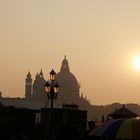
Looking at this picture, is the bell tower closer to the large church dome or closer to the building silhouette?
the building silhouette

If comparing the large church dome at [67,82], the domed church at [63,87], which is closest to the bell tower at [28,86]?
the domed church at [63,87]

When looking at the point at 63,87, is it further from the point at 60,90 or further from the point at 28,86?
the point at 28,86

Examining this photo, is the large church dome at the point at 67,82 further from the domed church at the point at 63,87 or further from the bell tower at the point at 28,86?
the bell tower at the point at 28,86

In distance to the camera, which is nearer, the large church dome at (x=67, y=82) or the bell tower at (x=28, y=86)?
the large church dome at (x=67, y=82)

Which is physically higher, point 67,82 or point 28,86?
point 67,82

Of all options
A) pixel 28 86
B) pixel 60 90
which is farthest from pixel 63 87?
pixel 28 86

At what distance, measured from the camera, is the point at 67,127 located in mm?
12852

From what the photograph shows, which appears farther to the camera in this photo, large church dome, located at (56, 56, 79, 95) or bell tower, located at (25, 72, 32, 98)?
bell tower, located at (25, 72, 32, 98)

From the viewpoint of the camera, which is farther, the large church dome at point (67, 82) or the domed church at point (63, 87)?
the large church dome at point (67, 82)

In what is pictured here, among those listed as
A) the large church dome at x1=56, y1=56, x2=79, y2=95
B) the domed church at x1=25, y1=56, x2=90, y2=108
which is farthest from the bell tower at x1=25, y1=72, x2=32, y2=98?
the large church dome at x1=56, y1=56, x2=79, y2=95

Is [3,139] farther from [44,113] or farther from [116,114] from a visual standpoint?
[44,113]

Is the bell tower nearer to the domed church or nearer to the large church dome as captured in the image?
the domed church

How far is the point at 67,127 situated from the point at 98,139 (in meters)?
0.85

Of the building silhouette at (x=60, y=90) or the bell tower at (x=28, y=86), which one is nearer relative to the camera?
the building silhouette at (x=60, y=90)
